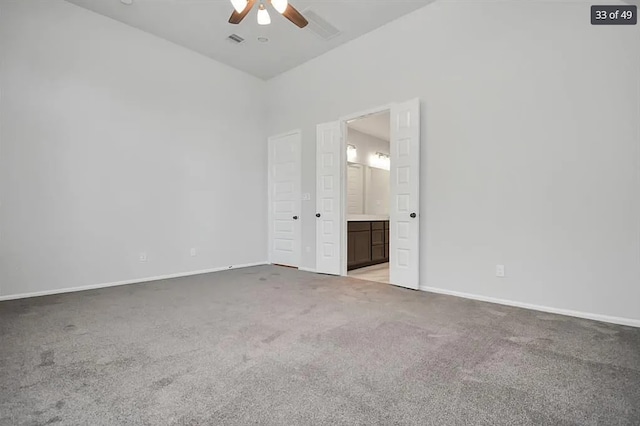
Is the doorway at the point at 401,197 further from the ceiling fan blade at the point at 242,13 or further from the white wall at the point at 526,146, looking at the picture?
the ceiling fan blade at the point at 242,13

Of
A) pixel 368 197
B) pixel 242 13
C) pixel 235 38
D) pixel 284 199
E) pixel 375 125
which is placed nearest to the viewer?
pixel 242 13

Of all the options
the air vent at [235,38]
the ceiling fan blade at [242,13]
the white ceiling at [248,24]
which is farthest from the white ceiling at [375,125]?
the ceiling fan blade at [242,13]

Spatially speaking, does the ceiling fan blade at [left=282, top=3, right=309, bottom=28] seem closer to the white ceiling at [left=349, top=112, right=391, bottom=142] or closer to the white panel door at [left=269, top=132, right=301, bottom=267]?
the white panel door at [left=269, top=132, right=301, bottom=267]

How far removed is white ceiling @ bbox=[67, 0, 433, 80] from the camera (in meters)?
3.78

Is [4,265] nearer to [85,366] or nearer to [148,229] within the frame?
[148,229]

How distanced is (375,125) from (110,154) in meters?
5.06

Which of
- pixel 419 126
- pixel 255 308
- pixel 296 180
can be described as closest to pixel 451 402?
pixel 255 308

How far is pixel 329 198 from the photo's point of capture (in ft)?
15.8

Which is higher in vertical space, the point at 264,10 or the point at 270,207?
the point at 264,10

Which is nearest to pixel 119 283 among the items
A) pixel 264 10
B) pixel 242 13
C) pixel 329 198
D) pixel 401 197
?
pixel 329 198

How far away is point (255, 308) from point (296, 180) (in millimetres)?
2793

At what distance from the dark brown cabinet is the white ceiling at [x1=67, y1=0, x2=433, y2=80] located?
2903 millimetres

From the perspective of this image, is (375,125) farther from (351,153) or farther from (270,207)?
(270,207)

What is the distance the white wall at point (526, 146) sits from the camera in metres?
2.68
